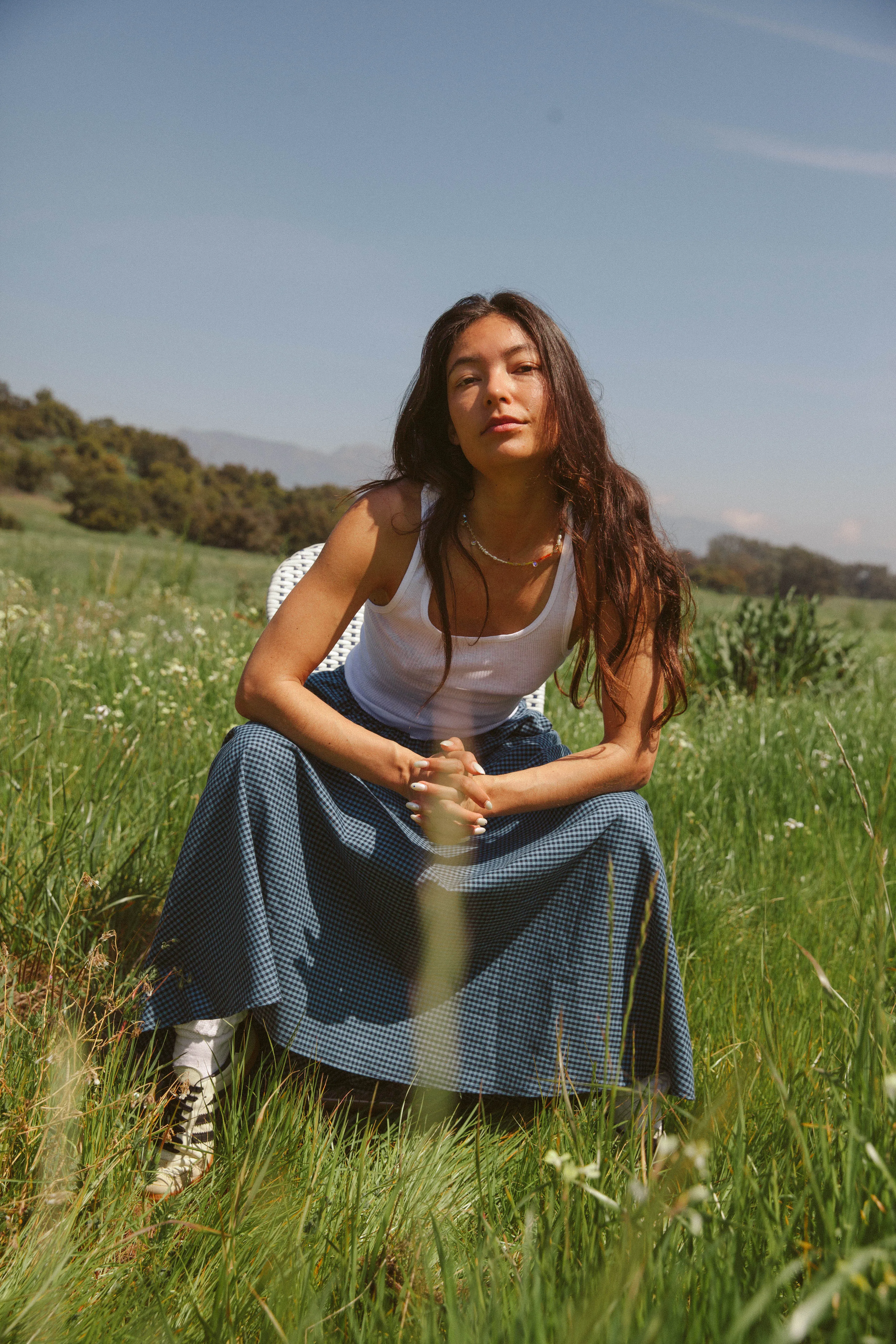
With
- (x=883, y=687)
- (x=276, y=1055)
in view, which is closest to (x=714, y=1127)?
(x=276, y=1055)

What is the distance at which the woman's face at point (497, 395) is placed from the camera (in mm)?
2174

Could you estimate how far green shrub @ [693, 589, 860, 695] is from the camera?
6672mm

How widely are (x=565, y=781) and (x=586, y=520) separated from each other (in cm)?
66

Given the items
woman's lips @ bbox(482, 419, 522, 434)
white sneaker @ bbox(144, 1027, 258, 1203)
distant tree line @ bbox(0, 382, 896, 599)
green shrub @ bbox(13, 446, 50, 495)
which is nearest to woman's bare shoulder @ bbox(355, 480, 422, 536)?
woman's lips @ bbox(482, 419, 522, 434)

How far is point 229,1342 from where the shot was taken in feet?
4.07

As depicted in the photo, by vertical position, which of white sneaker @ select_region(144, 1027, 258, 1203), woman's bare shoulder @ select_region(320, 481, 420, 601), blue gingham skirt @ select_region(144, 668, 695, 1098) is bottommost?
white sneaker @ select_region(144, 1027, 258, 1203)

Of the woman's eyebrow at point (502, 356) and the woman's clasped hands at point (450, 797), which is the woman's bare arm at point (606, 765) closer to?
the woman's clasped hands at point (450, 797)

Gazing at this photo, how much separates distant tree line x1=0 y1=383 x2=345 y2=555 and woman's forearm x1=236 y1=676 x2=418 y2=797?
2135 centimetres

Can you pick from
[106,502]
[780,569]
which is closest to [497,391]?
[780,569]

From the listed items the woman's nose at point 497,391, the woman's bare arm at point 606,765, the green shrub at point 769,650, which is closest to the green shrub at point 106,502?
the green shrub at point 769,650

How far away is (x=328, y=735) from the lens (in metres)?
2.04

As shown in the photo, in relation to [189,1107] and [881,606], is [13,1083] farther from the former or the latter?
[881,606]

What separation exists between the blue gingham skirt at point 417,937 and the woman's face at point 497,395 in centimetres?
Answer: 80

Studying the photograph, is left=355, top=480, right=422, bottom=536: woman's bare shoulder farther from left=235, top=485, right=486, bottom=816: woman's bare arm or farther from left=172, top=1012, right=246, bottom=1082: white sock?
left=172, top=1012, right=246, bottom=1082: white sock
